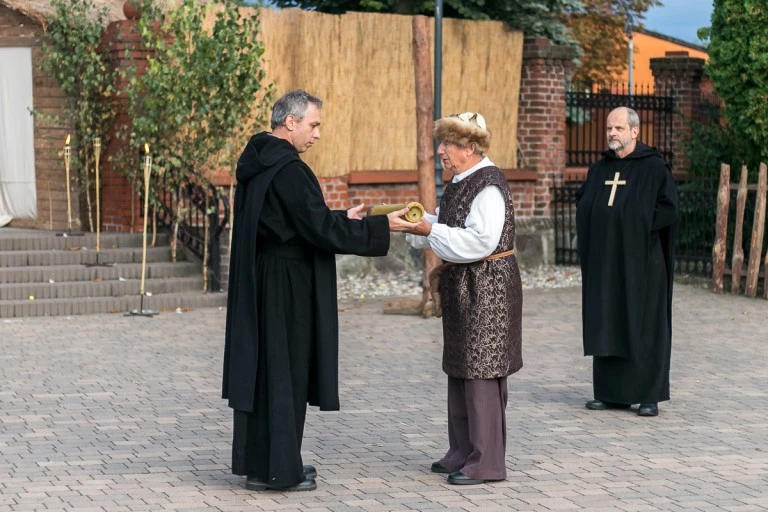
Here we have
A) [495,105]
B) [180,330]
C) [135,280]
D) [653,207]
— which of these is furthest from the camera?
[495,105]

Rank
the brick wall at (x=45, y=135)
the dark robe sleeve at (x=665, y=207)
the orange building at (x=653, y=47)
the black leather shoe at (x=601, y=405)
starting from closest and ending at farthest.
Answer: the dark robe sleeve at (x=665, y=207), the black leather shoe at (x=601, y=405), the brick wall at (x=45, y=135), the orange building at (x=653, y=47)

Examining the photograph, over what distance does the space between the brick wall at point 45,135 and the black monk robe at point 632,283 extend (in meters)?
8.72

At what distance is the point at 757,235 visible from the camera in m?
15.6

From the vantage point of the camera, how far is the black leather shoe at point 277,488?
6.98 meters

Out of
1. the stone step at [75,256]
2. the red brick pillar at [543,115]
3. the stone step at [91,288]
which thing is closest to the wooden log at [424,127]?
the stone step at [91,288]

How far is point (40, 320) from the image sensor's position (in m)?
13.6

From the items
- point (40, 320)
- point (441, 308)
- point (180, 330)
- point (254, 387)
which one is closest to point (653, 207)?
point (441, 308)

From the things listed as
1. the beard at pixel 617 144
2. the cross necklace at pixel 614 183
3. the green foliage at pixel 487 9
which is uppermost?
the green foliage at pixel 487 9

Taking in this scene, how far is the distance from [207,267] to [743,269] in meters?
5.90

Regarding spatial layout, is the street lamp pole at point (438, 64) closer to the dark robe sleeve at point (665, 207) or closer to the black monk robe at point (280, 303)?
the dark robe sleeve at point (665, 207)

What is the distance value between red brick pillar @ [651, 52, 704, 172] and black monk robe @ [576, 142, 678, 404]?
40.1ft

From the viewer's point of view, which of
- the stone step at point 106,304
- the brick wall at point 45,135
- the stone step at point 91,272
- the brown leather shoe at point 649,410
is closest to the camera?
the brown leather shoe at point 649,410

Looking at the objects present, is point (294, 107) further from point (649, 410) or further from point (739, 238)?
point (739, 238)

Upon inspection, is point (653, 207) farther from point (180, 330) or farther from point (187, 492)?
point (180, 330)
